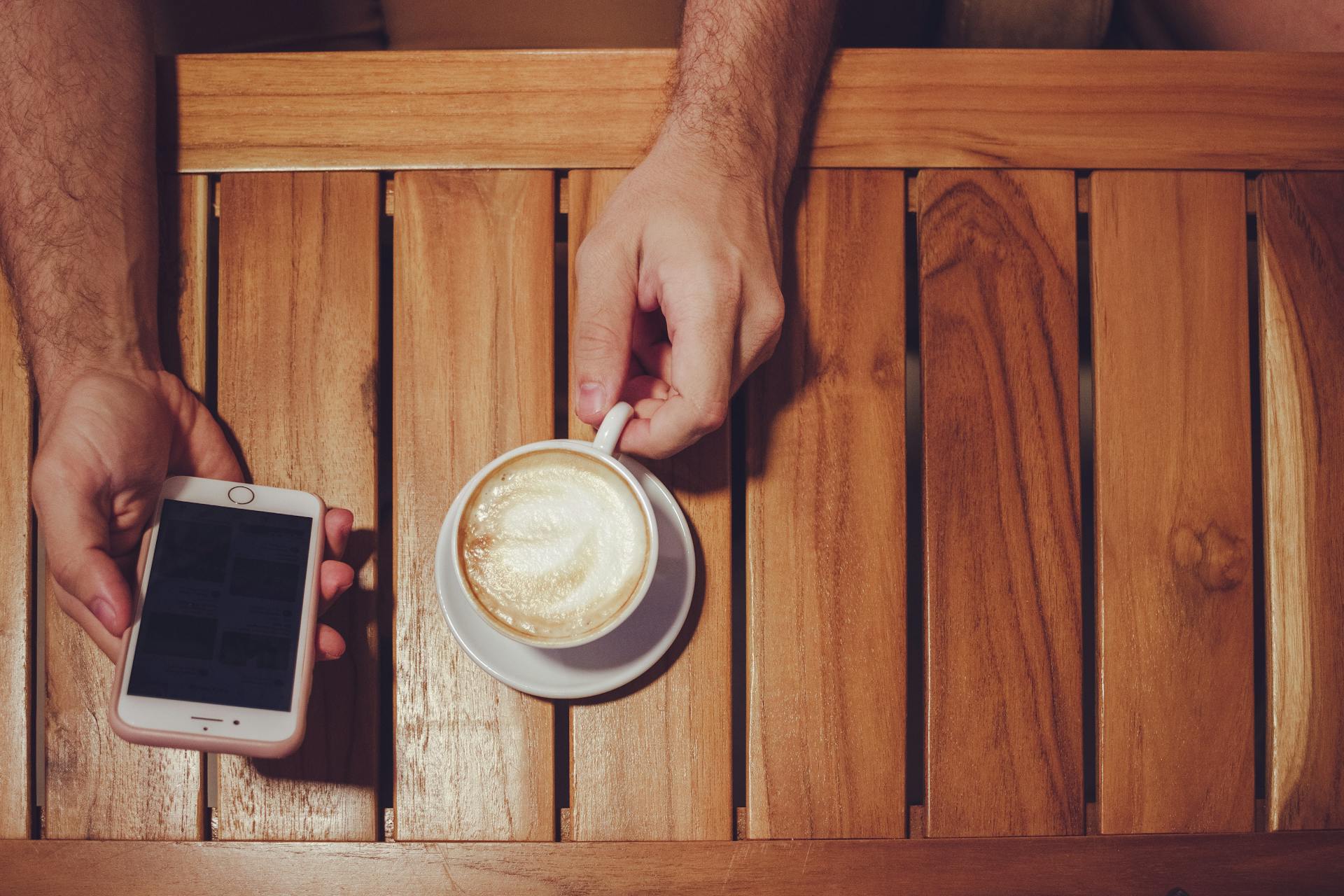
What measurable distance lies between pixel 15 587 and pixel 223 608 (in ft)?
0.89

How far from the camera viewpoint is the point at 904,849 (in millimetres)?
893

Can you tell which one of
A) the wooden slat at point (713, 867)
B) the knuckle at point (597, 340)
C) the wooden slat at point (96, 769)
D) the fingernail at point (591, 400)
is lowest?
the wooden slat at point (713, 867)

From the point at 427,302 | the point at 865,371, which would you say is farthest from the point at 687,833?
the point at 427,302

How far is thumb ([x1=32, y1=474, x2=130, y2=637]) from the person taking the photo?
0.81m

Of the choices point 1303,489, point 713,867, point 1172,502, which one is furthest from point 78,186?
point 1303,489

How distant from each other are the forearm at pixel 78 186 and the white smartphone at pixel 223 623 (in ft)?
0.65

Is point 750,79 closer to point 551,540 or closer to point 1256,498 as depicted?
point 551,540

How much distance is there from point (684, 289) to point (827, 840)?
2.06 feet

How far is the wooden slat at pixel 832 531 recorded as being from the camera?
2.98 ft

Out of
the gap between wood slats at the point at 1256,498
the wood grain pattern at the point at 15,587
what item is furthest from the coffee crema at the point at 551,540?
the gap between wood slats at the point at 1256,498

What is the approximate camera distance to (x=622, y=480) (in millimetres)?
812

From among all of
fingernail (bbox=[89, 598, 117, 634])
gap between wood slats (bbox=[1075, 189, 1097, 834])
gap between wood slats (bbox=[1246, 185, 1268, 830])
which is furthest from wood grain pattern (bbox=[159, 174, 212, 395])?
gap between wood slats (bbox=[1246, 185, 1268, 830])

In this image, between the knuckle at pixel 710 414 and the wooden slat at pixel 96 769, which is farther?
the wooden slat at pixel 96 769

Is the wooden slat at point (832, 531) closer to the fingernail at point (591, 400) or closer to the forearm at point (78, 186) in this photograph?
the fingernail at point (591, 400)
